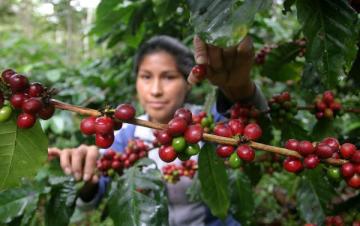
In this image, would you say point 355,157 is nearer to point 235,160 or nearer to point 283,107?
point 235,160

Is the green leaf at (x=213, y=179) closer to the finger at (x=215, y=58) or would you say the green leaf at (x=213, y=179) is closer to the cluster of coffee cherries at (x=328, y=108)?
the finger at (x=215, y=58)

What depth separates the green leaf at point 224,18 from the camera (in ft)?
1.87

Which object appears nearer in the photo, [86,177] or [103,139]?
[103,139]

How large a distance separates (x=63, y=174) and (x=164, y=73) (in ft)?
2.50

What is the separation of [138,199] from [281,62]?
701 millimetres

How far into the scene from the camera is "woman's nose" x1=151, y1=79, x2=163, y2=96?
1.83 m

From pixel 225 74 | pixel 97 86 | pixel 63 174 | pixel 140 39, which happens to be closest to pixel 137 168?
pixel 63 174

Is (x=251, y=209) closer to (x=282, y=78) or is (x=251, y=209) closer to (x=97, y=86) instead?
(x=282, y=78)

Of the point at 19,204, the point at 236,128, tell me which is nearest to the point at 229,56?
the point at 236,128

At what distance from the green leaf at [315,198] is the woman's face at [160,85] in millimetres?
825

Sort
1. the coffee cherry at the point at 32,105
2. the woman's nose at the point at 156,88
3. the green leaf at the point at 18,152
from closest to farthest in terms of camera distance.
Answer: the coffee cherry at the point at 32,105 → the green leaf at the point at 18,152 → the woman's nose at the point at 156,88

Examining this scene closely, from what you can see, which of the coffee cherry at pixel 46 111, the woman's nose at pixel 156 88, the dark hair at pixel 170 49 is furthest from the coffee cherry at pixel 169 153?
the dark hair at pixel 170 49

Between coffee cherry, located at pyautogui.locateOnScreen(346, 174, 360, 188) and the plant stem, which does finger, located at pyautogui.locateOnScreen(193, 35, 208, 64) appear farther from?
coffee cherry, located at pyautogui.locateOnScreen(346, 174, 360, 188)

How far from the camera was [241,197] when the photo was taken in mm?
1413
